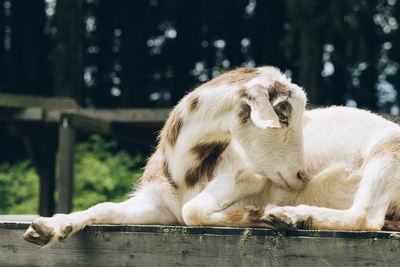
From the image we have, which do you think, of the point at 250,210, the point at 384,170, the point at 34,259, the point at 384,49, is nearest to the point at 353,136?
the point at 384,170

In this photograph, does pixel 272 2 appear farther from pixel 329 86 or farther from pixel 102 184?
pixel 102 184

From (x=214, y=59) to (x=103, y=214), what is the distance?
1578cm

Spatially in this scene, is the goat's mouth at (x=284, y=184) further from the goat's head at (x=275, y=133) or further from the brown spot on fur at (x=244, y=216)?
the brown spot on fur at (x=244, y=216)

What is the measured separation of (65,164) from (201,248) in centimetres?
544

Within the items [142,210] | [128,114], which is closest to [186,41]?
[128,114]

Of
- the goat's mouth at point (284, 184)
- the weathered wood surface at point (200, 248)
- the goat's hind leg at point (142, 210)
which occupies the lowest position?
the weathered wood surface at point (200, 248)

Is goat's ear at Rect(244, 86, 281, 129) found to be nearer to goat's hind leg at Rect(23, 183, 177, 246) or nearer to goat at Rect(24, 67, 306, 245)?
goat at Rect(24, 67, 306, 245)

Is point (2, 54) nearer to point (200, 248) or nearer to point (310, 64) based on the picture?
point (310, 64)

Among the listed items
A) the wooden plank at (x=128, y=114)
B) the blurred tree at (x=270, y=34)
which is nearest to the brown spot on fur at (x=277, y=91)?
the wooden plank at (x=128, y=114)

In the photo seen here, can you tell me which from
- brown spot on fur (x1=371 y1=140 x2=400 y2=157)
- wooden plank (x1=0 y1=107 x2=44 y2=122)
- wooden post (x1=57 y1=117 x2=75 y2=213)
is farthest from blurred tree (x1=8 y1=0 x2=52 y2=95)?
brown spot on fur (x1=371 y1=140 x2=400 y2=157)

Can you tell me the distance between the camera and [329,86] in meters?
17.0

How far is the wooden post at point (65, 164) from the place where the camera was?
7.54 metres

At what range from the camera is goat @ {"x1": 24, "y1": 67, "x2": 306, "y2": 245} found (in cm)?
286

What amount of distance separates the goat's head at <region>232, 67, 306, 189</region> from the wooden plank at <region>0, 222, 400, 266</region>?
575 mm
